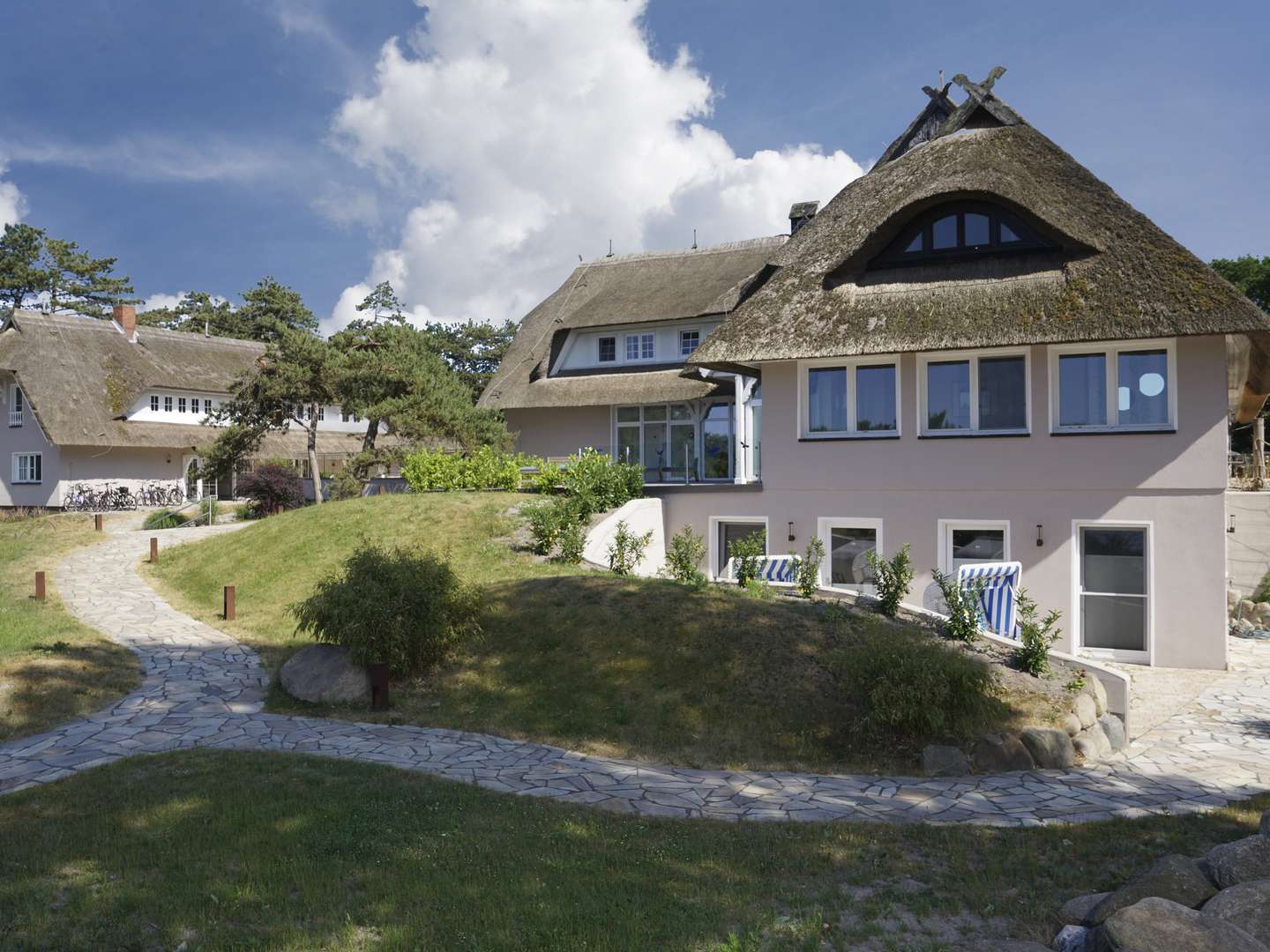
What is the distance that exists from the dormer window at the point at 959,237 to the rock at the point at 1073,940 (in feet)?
44.5

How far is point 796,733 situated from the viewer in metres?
9.30

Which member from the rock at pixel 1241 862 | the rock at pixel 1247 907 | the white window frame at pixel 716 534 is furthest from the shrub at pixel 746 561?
the rock at pixel 1247 907

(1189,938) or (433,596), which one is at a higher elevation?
(433,596)

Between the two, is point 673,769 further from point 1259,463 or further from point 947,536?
point 1259,463

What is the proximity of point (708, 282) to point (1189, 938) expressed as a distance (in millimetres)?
24656

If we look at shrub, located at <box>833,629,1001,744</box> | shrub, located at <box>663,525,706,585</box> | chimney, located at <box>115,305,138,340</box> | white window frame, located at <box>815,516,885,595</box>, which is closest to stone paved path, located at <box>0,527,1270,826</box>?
shrub, located at <box>833,629,1001,744</box>

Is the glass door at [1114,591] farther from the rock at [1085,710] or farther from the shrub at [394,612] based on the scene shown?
the shrub at [394,612]

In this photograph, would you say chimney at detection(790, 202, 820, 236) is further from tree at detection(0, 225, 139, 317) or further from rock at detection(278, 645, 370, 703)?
tree at detection(0, 225, 139, 317)

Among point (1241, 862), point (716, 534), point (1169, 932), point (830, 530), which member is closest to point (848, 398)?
point (830, 530)

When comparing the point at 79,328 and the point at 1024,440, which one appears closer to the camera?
the point at 1024,440

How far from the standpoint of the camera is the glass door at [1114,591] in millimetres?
15086

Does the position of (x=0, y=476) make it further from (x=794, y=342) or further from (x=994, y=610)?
(x=994, y=610)

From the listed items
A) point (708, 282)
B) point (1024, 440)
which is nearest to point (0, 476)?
point (708, 282)

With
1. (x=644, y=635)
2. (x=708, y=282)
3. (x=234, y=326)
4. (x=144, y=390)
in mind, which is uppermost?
(x=234, y=326)
